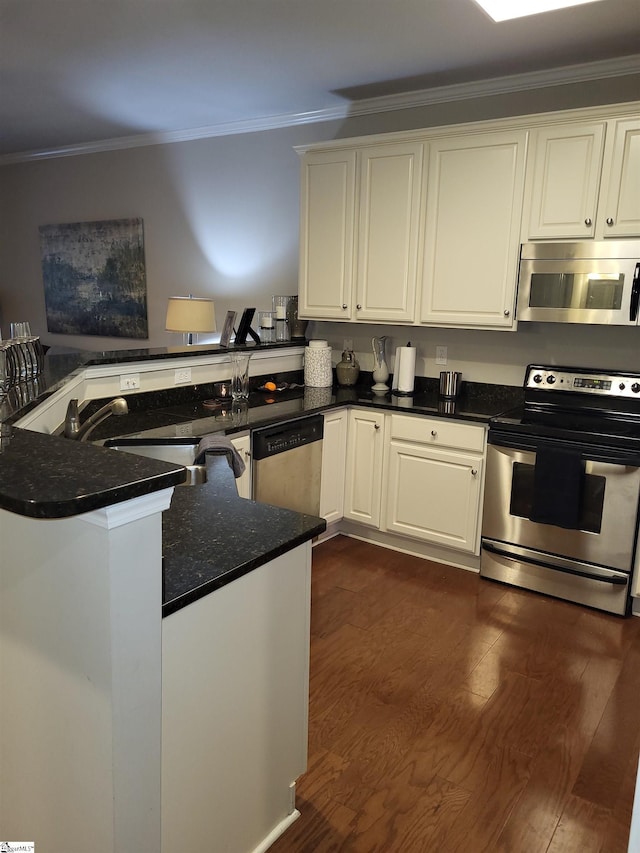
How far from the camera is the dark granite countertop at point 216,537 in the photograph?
1.31 meters

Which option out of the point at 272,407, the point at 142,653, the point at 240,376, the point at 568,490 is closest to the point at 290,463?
the point at 272,407

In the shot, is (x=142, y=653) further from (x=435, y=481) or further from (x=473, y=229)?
(x=473, y=229)

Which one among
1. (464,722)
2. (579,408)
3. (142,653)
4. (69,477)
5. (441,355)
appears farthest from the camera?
(441,355)

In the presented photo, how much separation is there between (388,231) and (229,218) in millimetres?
1662

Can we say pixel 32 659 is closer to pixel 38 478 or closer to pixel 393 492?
pixel 38 478

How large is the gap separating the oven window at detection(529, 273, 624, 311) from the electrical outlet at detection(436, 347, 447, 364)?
794mm

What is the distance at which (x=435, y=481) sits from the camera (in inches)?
138

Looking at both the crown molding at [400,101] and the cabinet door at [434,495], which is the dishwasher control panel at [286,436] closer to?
the cabinet door at [434,495]

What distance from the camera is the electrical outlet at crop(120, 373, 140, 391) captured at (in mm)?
2982

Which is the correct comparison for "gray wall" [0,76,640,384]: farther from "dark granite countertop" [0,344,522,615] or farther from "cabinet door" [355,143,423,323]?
"dark granite countertop" [0,344,522,615]

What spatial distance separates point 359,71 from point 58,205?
3671 millimetres

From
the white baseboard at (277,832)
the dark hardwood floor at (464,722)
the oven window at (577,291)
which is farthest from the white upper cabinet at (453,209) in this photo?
the white baseboard at (277,832)

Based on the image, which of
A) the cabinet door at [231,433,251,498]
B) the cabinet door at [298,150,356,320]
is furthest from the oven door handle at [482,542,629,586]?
the cabinet door at [298,150,356,320]

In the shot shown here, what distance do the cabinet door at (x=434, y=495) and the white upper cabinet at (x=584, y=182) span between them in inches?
49.4
